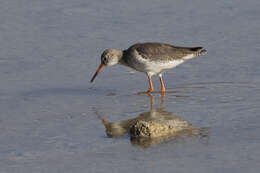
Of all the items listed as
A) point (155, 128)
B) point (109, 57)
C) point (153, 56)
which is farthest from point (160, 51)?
point (155, 128)

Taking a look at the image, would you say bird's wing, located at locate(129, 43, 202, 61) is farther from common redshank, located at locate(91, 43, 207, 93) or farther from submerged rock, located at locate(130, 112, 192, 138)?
submerged rock, located at locate(130, 112, 192, 138)

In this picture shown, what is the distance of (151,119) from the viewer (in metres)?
8.88

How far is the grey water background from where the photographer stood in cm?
712

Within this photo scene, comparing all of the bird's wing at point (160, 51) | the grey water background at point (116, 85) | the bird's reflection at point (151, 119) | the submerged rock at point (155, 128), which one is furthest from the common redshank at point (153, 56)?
the submerged rock at point (155, 128)

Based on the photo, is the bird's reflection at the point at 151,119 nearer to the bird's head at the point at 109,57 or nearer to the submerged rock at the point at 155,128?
the submerged rock at the point at 155,128

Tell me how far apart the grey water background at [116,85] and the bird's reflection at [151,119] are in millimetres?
135

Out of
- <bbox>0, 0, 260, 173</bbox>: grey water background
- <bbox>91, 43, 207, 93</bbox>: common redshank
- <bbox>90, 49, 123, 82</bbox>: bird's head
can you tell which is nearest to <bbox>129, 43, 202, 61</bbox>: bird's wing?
<bbox>91, 43, 207, 93</bbox>: common redshank

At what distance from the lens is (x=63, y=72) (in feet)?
37.7

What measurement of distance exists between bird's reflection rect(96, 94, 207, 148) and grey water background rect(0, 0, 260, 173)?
0.44 ft

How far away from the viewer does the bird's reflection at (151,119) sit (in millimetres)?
7632

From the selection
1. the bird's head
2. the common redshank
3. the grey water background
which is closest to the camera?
the grey water background

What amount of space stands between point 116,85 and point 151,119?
219 cm

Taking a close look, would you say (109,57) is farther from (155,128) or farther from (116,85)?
(155,128)

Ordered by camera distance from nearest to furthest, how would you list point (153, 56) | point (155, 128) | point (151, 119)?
point (155, 128)
point (151, 119)
point (153, 56)
